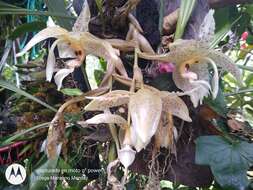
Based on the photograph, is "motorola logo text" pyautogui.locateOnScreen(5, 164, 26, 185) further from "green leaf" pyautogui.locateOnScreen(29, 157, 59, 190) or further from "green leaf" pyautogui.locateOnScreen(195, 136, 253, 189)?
"green leaf" pyautogui.locateOnScreen(195, 136, 253, 189)

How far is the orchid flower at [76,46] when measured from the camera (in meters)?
0.45

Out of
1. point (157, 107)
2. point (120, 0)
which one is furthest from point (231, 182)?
point (120, 0)

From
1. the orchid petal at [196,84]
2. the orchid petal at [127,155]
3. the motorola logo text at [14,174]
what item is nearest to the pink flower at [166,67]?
→ the orchid petal at [196,84]

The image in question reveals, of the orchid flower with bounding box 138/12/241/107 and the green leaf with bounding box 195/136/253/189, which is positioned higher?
the orchid flower with bounding box 138/12/241/107

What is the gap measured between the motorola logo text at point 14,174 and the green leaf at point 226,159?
341 mm

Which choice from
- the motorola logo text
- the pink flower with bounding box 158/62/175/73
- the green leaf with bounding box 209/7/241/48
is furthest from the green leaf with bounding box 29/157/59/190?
the green leaf with bounding box 209/7/241/48

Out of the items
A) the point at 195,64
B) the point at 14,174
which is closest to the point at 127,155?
the point at 195,64

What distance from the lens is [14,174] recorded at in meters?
0.67

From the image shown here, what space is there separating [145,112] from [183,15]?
218 millimetres

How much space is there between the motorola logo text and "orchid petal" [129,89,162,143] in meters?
0.36

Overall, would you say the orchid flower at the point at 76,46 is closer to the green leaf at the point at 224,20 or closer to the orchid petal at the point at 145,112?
the orchid petal at the point at 145,112

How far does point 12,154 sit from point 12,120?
5.2 inches

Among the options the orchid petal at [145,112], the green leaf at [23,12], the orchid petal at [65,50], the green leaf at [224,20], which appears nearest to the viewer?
the orchid petal at [145,112]

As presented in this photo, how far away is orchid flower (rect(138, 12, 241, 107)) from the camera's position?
17.2 inches
